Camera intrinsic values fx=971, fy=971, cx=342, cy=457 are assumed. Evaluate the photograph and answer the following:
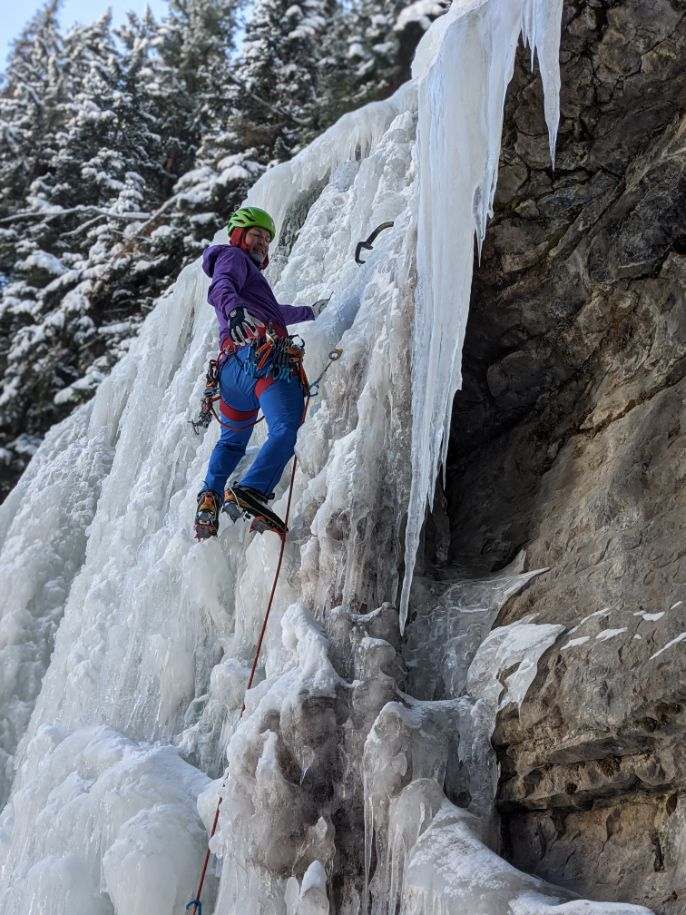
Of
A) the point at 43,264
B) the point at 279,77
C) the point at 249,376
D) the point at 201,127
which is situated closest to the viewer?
the point at 249,376

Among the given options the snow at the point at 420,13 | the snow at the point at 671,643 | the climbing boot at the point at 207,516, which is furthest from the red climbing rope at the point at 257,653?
the snow at the point at 420,13

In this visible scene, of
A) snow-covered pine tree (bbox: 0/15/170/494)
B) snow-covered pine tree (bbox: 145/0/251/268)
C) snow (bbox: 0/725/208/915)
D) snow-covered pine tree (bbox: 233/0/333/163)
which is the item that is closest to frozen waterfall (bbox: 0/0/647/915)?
snow (bbox: 0/725/208/915)

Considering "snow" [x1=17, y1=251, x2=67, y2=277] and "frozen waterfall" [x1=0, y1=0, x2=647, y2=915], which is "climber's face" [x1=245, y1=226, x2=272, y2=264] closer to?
"frozen waterfall" [x1=0, y1=0, x2=647, y2=915]

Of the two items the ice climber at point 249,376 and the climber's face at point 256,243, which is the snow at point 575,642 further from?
the climber's face at point 256,243

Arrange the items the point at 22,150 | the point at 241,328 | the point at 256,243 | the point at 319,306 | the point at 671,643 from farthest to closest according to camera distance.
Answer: the point at 22,150
the point at 319,306
the point at 256,243
the point at 241,328
the point at 671,643

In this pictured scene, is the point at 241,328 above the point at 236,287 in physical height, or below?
below

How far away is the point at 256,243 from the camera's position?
4789 millimetres

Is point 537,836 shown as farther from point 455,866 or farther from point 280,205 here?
point 280,205

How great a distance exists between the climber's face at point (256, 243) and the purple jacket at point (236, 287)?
96 millimetres

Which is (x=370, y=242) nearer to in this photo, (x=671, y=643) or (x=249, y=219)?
(x=249, y=219)

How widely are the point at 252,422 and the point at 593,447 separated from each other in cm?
166

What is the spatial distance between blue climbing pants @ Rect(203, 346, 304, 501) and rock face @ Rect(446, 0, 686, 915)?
2.81 feet

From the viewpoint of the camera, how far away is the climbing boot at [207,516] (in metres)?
4.39

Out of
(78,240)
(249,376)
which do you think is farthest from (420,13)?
(249,376)
